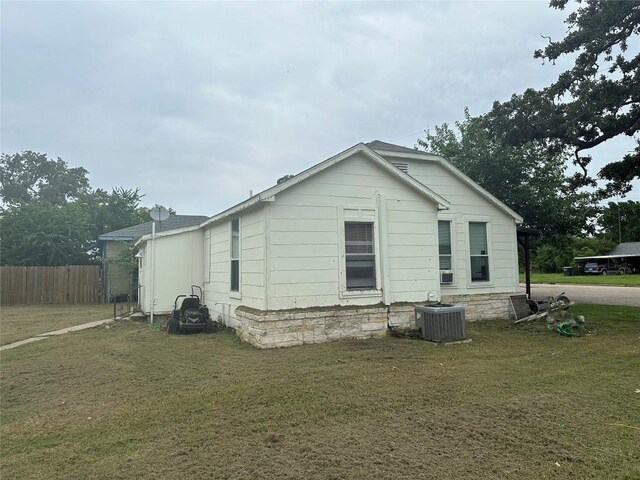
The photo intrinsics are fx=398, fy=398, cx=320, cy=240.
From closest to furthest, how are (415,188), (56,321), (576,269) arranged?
(415,188) < (56,321) < (576,269)

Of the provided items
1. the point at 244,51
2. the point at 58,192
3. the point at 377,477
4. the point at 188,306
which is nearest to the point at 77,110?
the point at 244,51

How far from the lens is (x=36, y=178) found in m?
48.4

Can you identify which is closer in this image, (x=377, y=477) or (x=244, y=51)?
(x=377, y=477)

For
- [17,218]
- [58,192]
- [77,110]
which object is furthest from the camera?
[58,192]

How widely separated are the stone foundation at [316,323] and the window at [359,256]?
52 cm

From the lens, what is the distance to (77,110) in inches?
556

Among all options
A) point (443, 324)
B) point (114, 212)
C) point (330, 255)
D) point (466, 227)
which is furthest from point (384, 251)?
point (114, 212)

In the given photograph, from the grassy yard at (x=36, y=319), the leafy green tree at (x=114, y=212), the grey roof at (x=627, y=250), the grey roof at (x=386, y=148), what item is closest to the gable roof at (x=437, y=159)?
the grey roof at (x=386, y=148)

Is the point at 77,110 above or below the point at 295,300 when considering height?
above

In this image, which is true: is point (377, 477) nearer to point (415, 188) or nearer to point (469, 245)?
point (415, 188)

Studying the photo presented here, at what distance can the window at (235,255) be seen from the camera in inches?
354

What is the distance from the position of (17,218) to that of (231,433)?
918 inches

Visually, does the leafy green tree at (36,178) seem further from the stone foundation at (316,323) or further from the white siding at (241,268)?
the stone foundation at (316,323)

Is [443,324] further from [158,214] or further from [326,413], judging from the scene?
[158,214]
